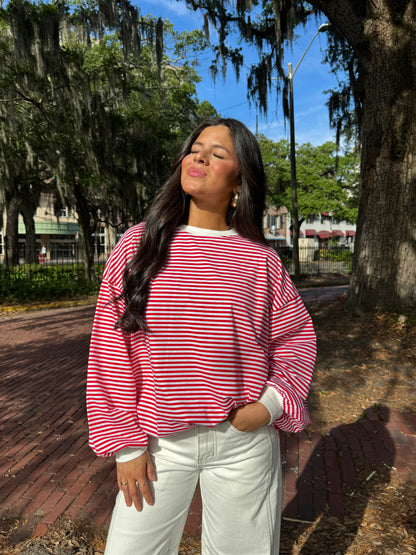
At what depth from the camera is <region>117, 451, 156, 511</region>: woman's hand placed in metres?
1.29

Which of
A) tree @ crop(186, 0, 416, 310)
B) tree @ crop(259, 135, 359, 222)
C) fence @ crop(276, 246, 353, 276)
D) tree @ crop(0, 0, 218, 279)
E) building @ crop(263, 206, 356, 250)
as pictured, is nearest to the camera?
tree @ crop(186, 0, 416, 310)

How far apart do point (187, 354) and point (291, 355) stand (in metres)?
0.40

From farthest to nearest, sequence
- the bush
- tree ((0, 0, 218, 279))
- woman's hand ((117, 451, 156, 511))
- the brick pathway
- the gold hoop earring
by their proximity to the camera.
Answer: the bush
tree ((0, 0, 218, 279))
the brick pathway
the gold hoop earring
woman's hand ((117, 451, 156, 511))

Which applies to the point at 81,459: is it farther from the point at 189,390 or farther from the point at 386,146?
the point at 386,146

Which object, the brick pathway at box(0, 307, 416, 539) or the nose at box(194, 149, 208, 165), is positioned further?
the brick pathway at box(0, 307, 416, 539)

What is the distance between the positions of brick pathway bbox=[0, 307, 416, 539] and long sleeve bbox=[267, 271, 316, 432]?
1.59m

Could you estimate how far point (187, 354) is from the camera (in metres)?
1.33

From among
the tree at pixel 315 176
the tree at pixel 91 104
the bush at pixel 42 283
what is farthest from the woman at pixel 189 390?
the tree at pixel 315 176

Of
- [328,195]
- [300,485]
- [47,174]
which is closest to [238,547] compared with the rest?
[300,485]

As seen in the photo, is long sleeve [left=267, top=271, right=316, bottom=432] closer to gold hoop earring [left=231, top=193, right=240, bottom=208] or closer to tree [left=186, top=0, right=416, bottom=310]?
gold hoop earring [left=231, top=193, right=240, bottom=208]

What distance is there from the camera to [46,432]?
4090 millimetres

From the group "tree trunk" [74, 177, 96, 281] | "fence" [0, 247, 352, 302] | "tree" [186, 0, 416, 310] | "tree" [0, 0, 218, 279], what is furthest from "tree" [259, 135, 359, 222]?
"tree" [186, 0, 416, 310]

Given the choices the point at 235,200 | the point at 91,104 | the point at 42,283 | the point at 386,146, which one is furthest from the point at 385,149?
the point at 42,283

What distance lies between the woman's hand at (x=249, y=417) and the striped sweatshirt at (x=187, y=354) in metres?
0.02
